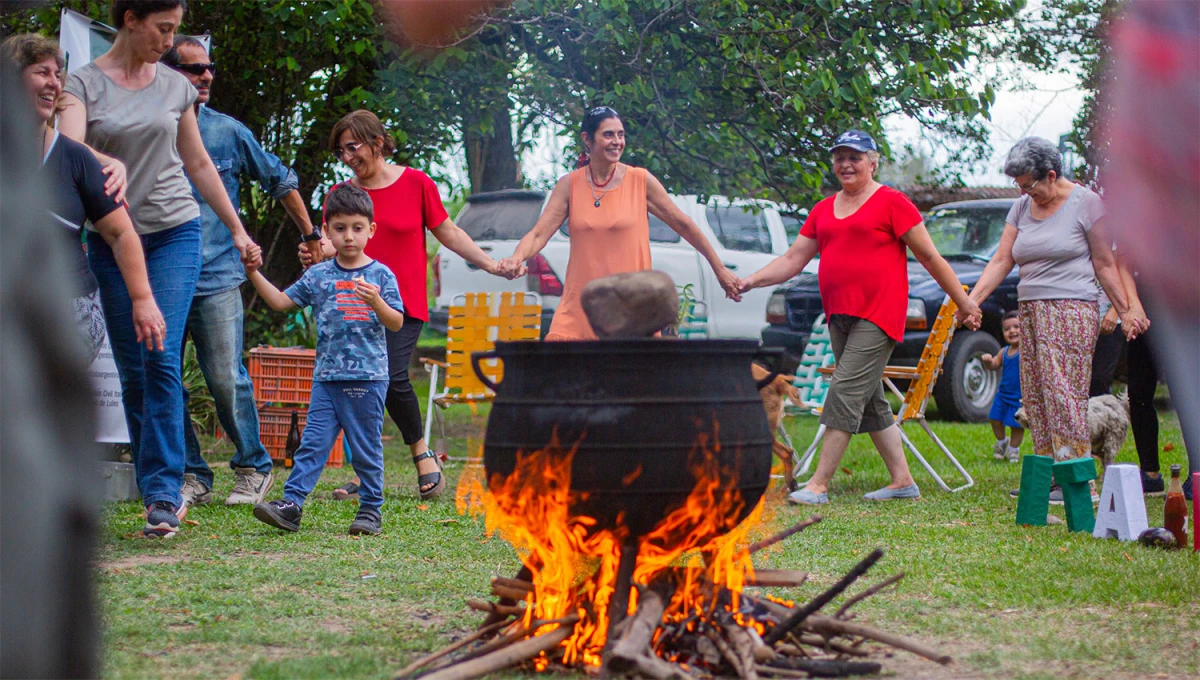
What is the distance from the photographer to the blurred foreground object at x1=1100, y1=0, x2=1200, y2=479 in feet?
4.58

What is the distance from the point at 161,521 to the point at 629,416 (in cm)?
285

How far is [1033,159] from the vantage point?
6688mm

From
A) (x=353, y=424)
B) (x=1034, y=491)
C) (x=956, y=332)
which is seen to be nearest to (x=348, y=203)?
(x=353, y=424)

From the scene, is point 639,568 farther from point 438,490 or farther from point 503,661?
point 438,490

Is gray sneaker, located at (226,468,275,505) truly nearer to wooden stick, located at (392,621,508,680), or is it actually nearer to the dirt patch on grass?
the dirt patch on grass

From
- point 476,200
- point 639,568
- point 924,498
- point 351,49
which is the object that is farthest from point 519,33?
point 639,568

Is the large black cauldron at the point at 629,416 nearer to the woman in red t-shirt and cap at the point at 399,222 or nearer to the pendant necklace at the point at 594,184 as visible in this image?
the pendant necklace at the point at 594,184

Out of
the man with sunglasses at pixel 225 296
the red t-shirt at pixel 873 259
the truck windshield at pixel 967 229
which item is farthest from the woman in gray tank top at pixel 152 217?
the truck windshield at pixel 967 229

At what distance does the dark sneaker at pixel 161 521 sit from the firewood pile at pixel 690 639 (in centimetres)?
221

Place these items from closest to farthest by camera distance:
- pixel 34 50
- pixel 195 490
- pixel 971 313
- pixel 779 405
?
pixel 34 50, pixel 195 490, pixel 971 313, pixel 779 405

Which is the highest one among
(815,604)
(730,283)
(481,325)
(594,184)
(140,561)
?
(594,184)

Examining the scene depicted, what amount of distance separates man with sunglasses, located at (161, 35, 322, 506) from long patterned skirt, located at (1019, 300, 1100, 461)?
384 cm

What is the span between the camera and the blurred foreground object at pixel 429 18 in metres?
8.93

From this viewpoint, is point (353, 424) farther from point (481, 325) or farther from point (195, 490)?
point (481, 325)
